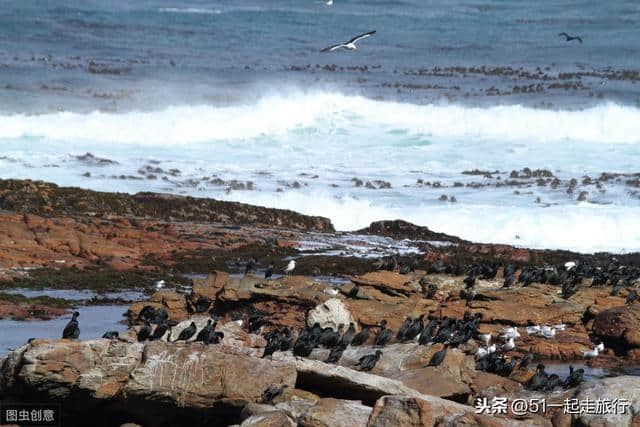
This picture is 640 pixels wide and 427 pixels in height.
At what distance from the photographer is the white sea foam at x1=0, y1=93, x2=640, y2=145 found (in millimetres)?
49781

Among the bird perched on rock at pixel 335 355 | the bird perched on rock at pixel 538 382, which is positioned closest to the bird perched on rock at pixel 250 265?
the bird perched on rock at pixel 335 355

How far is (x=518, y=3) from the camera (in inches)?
3999

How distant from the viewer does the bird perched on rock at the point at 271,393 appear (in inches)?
518

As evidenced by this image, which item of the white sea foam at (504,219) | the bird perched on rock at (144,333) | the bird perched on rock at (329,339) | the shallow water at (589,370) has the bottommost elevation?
the white sea foam at (504,219)

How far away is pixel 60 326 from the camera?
1827cm

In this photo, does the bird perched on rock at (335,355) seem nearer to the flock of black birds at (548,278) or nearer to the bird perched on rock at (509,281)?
the flock of black birds at (548,278)

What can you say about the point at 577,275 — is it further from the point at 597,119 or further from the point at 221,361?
the point at 597,119

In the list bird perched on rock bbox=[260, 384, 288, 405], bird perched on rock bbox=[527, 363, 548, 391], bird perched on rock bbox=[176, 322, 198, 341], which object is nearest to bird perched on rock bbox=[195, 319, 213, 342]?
bird perched on rock bbox=[176, 322, 198, 341]

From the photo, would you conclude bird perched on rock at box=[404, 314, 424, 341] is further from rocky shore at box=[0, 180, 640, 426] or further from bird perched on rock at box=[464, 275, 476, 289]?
bird perched on rock at box=[464, 275, 476, 289]

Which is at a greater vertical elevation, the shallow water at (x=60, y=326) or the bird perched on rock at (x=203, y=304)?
the bird perched on rock at (x=203, y=304)

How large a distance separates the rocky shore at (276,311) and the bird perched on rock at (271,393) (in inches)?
0.9

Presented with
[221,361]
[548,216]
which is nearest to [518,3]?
[548,216]

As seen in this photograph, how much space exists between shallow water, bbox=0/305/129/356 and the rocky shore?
1.40 ft

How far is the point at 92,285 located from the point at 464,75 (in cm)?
5006
